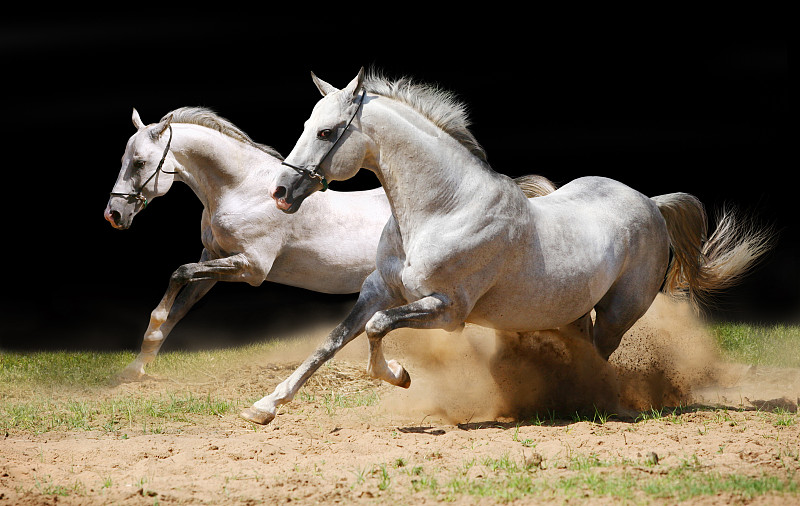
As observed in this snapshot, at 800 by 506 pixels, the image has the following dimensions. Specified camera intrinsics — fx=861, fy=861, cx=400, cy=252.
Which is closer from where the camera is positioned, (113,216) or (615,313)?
(615,313)

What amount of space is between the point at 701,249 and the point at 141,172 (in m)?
4.02

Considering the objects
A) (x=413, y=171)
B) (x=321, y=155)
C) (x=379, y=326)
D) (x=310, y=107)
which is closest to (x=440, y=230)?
(x=413, y=171)

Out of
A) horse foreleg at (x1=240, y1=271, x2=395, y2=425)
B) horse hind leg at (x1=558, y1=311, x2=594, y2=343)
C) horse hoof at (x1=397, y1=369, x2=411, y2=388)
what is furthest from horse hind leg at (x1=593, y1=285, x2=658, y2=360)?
horse foreleg at (x1=240, y1=271, x2=395, y2=425)

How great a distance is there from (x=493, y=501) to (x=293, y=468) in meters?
0.97

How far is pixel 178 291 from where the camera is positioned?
643cm

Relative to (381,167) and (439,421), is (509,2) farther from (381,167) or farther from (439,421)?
(439,421)

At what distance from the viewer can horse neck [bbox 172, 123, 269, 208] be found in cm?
639

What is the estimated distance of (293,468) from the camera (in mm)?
3611

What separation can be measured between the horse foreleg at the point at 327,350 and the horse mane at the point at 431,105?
878 mm

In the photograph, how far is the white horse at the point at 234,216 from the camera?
6.29 meters

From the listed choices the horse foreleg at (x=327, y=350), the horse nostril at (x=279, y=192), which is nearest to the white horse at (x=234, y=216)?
the horse foreleg at (x=327, y=350)

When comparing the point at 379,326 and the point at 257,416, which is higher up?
the point at 379,326

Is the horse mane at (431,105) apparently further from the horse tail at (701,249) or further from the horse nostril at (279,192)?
the horse tail at (701,249)

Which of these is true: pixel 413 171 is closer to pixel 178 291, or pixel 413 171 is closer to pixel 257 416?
pixel 257 416
